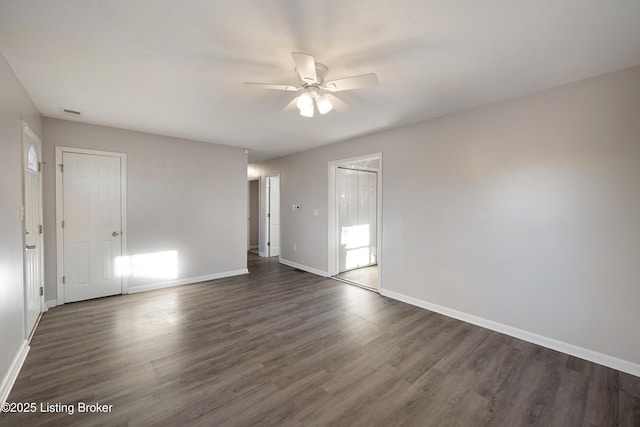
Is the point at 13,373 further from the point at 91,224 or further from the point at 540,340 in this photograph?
the point at 540,340

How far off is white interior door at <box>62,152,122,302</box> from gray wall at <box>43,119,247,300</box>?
14 centimetres

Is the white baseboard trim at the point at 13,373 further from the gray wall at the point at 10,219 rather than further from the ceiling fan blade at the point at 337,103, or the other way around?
the ceiling fan blade at the point at 337,103

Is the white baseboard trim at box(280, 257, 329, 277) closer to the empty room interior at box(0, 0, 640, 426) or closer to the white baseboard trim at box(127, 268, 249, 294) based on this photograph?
the empty room interior at box(0, 0, 640, 426)

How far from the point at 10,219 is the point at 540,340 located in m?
4.83

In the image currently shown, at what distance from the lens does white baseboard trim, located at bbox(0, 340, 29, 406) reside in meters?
1.82

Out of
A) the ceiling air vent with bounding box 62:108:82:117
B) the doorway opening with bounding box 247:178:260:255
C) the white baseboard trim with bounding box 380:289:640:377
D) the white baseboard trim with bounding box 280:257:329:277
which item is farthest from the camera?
the doorway opening with bounding box 247:178:260:255

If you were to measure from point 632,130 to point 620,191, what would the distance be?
502 millimetres

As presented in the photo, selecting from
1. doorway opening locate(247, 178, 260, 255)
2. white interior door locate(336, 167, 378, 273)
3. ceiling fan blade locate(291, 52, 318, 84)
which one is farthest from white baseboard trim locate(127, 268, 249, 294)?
ceiling fan blade locate(291, 52, 318, 84)

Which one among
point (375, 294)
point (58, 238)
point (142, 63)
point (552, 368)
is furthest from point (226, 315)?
point (552, 368)

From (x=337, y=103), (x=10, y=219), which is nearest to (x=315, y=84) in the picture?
(x=337, y=103)

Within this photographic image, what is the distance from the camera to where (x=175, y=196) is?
4.36 metres

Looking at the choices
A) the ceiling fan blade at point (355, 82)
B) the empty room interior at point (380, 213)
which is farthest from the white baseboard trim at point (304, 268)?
the ceiling fan blade at point (355, 82)

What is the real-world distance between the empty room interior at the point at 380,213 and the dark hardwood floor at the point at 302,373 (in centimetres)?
2

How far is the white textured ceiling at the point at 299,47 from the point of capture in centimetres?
153
